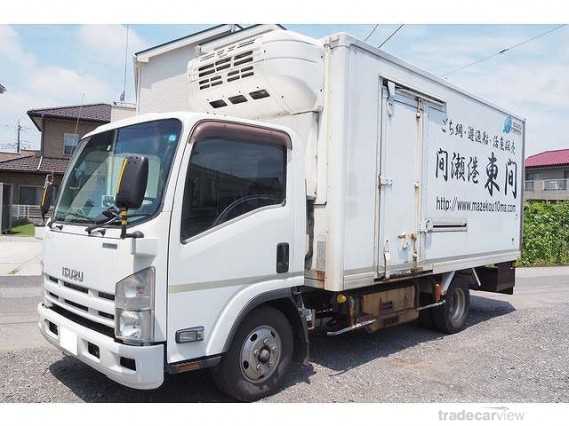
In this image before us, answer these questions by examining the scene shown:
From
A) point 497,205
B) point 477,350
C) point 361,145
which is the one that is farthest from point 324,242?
point 497,205

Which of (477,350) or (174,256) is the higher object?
(174,256)

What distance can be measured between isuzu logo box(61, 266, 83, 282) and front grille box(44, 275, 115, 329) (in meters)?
0.05

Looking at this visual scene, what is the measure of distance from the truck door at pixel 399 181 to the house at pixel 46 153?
2201 centimetres

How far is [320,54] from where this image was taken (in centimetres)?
435

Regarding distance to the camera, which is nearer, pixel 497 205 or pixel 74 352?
pixel 74 352

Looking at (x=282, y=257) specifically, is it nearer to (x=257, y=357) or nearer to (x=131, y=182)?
(x=257, y=357)

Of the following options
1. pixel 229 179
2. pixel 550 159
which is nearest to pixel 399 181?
pixel 229 179

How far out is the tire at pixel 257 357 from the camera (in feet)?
12.2

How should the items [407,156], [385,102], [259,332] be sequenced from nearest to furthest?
[259,332]
[385,102]
[407,156]

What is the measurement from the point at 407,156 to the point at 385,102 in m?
0.68

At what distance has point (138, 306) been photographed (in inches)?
125

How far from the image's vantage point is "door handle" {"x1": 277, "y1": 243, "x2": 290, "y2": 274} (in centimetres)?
399

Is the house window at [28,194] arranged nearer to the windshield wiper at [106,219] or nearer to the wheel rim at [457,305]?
the wheel rim at [457,305]
